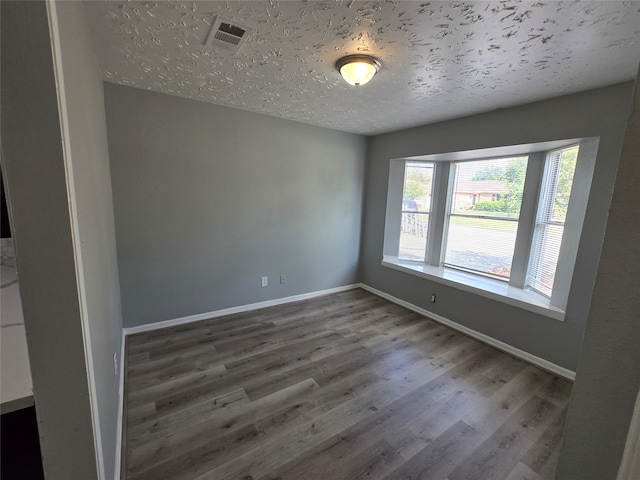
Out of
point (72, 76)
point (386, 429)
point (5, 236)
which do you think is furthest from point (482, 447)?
point (72, 76)

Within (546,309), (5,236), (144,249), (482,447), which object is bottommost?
(482,447)

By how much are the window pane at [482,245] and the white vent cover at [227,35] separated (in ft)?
11.1

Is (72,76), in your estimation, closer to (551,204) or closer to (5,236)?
(5,236)

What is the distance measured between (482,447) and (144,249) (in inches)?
134

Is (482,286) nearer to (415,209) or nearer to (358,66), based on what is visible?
(415,209)

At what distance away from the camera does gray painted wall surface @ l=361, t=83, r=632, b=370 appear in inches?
85.6

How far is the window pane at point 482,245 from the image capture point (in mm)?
3275

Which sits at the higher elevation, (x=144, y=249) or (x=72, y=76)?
(x=72, y=76)

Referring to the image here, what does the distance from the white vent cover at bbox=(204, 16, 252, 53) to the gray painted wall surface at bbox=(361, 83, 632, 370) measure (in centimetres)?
264

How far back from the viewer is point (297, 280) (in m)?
3.97

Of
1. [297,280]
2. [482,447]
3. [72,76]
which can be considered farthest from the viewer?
[297,280]

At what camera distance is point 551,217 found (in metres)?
2.82

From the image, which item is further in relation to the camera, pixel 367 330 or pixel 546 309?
pixel 367 330

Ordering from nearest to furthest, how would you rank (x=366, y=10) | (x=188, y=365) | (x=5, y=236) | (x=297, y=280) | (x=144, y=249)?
(x=5, y=236) < (x=366, y=10) < (x=188, y=365) < (x=144, y=249) < (x=297, y=280)
